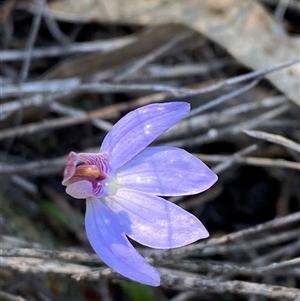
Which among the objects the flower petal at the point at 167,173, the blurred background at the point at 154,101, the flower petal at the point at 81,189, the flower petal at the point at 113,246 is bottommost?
the blurred background at the point at 154,101

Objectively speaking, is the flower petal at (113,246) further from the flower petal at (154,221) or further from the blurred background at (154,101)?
the blurred background at (154,101)

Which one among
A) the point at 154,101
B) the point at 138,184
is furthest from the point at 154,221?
the point at 154,101

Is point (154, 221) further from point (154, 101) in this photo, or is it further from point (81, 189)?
point (154, 101)

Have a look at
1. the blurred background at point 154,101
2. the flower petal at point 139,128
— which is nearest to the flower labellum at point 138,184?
the flower petal at point 139,128

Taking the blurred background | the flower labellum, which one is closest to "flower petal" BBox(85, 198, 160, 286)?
the flower labellum

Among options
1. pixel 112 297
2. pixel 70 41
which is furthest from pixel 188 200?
pixel 70 41

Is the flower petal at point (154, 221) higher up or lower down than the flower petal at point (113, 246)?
higher up

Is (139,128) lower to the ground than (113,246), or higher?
higher

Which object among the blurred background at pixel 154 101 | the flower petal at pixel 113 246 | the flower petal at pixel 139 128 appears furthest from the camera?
the blurred background at pixel 154 101
